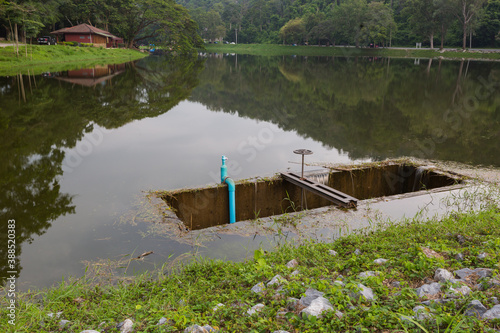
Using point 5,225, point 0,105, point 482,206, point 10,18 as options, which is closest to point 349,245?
point 482,206

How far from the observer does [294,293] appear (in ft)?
12.7

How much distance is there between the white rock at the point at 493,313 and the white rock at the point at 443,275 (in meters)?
0.64

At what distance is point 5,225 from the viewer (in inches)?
271

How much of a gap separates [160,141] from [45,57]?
36027 millimetres

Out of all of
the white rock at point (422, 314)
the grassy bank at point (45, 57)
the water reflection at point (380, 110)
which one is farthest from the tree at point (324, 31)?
the white rock at point (422, 314)

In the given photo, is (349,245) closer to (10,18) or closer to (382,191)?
(382,191)

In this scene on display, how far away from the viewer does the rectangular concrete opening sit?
26.1 feet

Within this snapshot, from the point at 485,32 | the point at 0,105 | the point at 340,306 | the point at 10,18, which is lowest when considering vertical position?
the point at 340,306

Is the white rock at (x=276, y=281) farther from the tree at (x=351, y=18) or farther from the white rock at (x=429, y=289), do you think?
the tree at (x=351, y=18)

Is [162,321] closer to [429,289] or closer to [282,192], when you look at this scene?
[429,289]

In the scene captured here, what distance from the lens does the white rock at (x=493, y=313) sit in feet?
10.4

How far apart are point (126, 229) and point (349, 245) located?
372cm

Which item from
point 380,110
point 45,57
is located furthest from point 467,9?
point 45,57

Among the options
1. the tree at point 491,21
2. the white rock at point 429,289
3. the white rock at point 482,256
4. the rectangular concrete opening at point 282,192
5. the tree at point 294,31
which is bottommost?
the rectangular concrete opening at point 282,192
